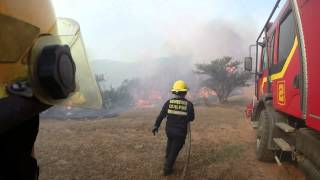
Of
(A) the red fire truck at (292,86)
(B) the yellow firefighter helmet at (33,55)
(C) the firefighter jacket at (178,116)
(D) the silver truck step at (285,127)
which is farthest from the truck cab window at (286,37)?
(B) the yellow firefighter helmet at (33,55)

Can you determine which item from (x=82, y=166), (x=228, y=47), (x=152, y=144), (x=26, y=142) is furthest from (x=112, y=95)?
(x=228, y=47)

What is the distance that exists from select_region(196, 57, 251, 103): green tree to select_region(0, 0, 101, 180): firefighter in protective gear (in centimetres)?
2124

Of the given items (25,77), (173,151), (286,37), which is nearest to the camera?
(25,77)

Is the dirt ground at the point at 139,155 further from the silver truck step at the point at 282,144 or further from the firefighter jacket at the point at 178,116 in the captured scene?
the firefighter jacket at the point at 178,116

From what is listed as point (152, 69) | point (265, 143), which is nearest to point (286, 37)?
point (265, 143)

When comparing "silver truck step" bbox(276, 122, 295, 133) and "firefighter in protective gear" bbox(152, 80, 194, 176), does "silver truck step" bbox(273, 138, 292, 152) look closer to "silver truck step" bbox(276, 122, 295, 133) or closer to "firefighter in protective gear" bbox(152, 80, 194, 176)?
"silver truck step" bbox(276, 122, 295, 133)

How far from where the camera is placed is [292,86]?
16.8ft

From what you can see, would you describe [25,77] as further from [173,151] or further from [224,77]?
[224,77]

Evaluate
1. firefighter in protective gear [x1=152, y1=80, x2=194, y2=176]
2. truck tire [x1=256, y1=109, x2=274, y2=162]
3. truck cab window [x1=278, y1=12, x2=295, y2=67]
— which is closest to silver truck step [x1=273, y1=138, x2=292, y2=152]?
truck tire [x1=256, y1=109, x2=274, y2=162]

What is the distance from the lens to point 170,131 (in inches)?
256

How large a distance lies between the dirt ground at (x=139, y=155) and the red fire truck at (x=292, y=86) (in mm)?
564

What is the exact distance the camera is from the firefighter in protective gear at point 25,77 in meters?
1.69

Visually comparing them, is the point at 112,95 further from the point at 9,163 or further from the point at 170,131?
the point at 9,163

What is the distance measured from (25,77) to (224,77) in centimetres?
2160
